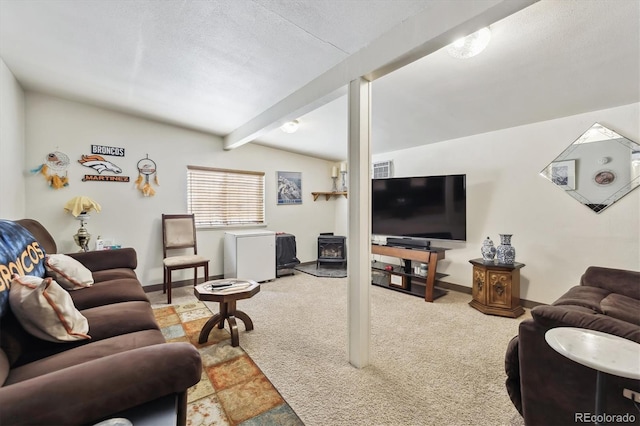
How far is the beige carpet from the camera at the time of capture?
1.53 metres

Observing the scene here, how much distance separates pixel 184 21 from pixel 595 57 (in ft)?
9.27

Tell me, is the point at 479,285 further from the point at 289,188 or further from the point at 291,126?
the point at 289,188

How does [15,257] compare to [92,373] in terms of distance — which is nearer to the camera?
[92,373]

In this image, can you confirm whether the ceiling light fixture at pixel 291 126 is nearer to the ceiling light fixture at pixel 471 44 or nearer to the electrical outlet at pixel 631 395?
the ceiling light fixture at pixel 471 44

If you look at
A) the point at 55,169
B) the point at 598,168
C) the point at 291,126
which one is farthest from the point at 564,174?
the point at 55,169

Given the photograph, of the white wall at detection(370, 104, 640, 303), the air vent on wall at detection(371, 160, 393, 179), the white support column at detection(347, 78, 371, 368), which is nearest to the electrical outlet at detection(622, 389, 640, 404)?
the white support column at detection(347, 78, 371, 368)

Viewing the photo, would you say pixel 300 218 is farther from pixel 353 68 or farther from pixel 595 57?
pixel 595 57

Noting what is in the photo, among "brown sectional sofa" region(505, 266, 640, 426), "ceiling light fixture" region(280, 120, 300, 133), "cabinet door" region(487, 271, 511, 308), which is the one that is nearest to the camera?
"brown sectional sofa" region(505, 266, 640, 426)

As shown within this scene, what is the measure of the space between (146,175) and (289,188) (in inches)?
90.9

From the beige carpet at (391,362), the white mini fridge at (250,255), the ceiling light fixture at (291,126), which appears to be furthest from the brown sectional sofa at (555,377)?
the white mini fridge at (250,255)

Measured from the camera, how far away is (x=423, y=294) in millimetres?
3527

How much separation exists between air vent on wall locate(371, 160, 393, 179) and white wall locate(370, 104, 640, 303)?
35.1 inches

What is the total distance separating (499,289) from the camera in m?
2.93

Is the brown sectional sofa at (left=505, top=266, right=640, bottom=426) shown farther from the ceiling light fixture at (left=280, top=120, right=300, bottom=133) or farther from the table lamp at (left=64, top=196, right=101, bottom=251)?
the table lamp at (left=64, top=196, right=101, bottom=251)
